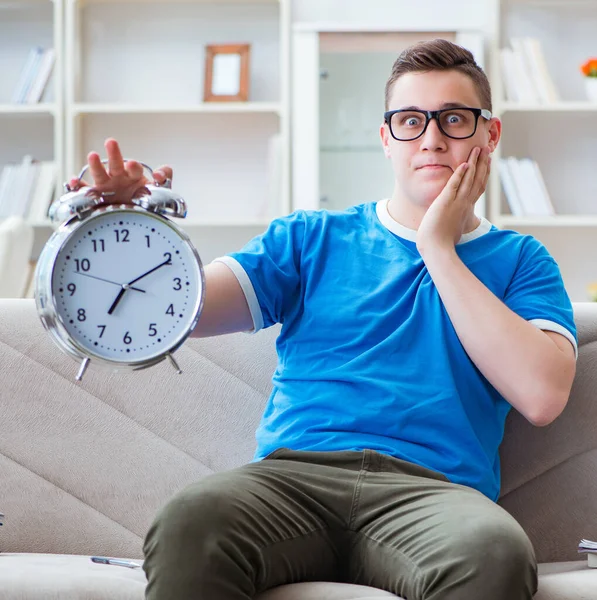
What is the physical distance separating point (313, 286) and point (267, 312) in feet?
0.30

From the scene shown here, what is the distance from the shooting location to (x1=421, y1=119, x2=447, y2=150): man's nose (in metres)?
1.66


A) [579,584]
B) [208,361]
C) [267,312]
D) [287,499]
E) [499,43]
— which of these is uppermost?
[499,43]

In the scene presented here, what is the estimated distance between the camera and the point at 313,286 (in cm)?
166

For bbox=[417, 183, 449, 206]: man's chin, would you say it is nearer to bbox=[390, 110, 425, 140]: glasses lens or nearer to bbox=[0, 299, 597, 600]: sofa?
bbox=[390, 110, 425, 140]: glasses lens

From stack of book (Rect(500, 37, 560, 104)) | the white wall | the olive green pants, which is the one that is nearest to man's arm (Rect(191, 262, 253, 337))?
the olive green pants

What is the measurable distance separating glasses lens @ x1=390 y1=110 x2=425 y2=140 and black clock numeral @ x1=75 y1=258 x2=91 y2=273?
0.65 meters

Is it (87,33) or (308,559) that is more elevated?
(87,33)

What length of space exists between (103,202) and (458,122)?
676mm

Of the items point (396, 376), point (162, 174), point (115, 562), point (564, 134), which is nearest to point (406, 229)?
point (396, 376)

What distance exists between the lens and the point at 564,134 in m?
4.65

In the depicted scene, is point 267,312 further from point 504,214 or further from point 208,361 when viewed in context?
point 504,214

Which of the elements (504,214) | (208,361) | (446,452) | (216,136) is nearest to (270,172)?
(216,136)

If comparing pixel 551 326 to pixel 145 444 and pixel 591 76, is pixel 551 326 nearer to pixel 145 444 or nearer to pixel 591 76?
pixel 145 444

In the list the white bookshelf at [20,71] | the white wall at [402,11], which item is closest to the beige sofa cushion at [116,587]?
the white bookshelf at [20,71]
